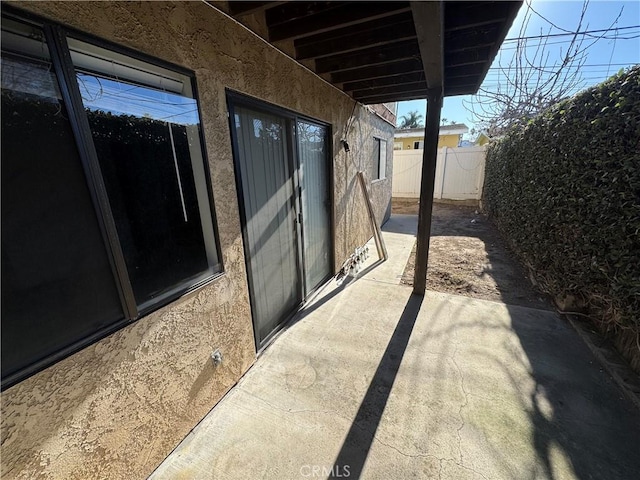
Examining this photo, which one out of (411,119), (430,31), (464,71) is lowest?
(430,31)

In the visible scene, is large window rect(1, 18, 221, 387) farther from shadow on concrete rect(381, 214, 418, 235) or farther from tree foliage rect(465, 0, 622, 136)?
tree foliage rect(465, 0, 622, 136)

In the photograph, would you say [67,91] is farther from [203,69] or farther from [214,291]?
[214,291]

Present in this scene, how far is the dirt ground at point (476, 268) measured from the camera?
338cm

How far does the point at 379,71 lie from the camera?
2906mm

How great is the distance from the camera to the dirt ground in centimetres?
338

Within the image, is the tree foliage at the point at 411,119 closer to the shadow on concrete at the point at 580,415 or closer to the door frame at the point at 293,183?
the door frame at the point at 293,183

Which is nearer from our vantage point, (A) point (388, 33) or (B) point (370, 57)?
(A) point (388, 33)

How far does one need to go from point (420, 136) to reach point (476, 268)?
12.8 meters

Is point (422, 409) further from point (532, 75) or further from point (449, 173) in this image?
point (532, 75)

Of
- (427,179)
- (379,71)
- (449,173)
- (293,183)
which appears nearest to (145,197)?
(293,183)

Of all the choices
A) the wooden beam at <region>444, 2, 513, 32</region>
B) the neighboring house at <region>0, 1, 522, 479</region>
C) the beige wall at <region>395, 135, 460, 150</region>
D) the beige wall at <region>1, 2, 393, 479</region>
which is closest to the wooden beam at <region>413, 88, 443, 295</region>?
the neighboring house at <region>0, 1, 522, 479</region>

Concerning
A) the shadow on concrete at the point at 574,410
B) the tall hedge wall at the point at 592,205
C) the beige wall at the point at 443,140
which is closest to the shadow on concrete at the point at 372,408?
the shadow on concrete at the point at 574,410

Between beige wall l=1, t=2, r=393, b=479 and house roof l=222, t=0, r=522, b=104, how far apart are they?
197 millimetres

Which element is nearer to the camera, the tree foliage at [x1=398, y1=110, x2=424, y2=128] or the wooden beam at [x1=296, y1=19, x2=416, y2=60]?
the wooden beam at [x1=296, y1=19, x2=416, y2=60]
